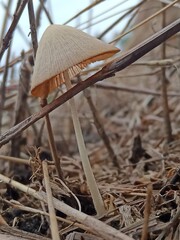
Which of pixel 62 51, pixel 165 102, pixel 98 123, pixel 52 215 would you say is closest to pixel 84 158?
pixel 52 215

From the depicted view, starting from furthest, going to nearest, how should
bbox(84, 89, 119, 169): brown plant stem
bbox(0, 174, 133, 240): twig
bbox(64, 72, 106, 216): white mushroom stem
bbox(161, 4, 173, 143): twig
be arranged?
1. bbox(161, 4, 173, 143): twig
2. bbox(84, 89, 119, 169): brown plant stem
3. bbox(64, 72, 106, 216): white mushroom stem
4. bbox(0, 174, 133, 240): twig

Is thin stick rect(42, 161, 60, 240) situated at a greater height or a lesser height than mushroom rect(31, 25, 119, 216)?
lesser

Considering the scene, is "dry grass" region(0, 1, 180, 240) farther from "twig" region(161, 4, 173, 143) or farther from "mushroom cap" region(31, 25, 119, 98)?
"mushroom cap" region(31, 25, 119, 98)

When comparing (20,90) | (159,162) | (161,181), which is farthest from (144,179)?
(20,90)

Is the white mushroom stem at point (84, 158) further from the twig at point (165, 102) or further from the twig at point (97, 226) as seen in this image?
the twig at point (165, 102)

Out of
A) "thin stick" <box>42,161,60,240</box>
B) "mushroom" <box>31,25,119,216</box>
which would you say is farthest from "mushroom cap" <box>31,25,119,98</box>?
"thin stick" <box>42,161,60,240</box>

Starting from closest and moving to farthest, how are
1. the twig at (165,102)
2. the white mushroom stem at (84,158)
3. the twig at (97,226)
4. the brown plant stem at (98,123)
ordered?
the twig at (97,226) → the white mushroom stem at (84,158) → the brown plant stem at (98,123) → the twig at (165,102)

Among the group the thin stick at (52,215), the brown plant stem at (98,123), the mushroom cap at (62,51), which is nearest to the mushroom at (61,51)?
the mushroom cap at (62,51)
